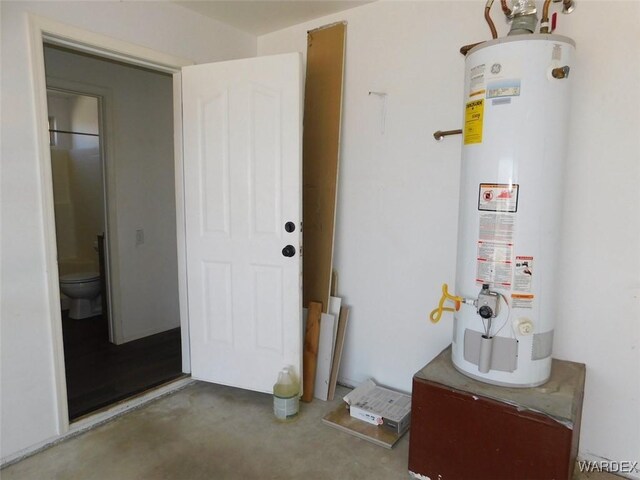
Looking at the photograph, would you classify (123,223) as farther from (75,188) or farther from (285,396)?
(285,396)

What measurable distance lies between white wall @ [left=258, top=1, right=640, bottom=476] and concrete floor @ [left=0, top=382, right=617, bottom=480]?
46cm

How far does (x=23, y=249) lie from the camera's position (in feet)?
6.38

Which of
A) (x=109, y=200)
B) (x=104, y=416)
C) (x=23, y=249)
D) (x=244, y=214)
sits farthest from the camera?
(x=109, y=200)

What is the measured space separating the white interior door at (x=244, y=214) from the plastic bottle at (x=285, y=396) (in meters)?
0.10

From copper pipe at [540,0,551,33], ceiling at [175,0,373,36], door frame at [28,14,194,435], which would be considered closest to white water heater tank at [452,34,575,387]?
copper pipe at [540,0,551,33]

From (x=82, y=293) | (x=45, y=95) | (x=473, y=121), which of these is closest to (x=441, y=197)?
(x=473, y=121)

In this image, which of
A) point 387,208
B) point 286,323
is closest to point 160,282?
point 286,323

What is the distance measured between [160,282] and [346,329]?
186 cm

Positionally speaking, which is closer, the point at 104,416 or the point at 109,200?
the point at 104,416

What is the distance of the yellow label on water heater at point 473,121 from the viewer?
169cm

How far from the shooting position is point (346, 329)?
2.73m

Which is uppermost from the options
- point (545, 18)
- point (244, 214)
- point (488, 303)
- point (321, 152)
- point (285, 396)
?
point (545, 18)

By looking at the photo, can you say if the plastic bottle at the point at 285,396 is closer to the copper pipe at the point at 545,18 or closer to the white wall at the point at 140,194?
the white wall at the point at 140,194

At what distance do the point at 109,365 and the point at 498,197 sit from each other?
9.26 feet
